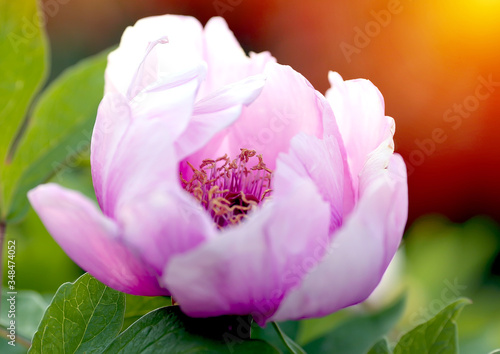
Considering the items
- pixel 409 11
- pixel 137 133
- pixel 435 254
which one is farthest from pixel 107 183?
pixel 409 11

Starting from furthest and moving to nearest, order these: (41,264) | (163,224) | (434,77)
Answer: (434,77), (41,264), (163,224)

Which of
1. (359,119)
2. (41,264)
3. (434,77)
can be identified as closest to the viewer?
(359,119)

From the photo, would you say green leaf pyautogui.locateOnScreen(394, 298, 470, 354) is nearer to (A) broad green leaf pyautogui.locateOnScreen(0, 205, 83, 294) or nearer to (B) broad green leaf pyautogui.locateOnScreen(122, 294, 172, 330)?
(B) broad green leaf pyautogui.locateOnScreen(122, 294, 172, 330)

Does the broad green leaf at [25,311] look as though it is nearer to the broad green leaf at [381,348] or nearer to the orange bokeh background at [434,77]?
the broad green leaf at [381,348]

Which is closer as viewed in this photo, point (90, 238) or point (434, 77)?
point (90, 238)

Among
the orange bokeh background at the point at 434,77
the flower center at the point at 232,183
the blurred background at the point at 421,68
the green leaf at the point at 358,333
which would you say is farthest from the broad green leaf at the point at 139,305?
the orange bokeh background at the point at 434,77

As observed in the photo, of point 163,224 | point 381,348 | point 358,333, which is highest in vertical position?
point 163,224

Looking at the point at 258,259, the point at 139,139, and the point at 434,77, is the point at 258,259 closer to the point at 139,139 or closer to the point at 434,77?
the point at 139,139

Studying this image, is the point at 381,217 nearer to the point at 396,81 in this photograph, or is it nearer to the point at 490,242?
the point at 490,242

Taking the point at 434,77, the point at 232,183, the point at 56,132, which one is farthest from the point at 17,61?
the point at 434,77
